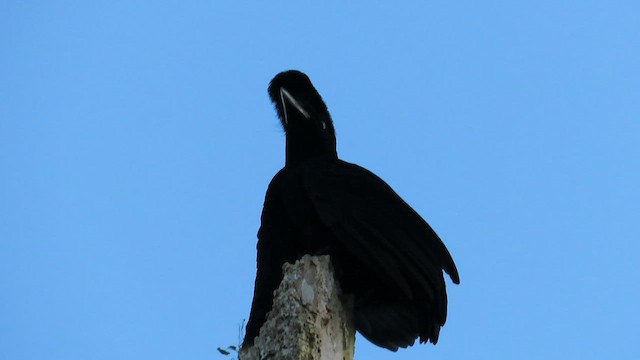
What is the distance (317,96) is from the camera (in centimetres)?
706

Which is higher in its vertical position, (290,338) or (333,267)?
(333,267)

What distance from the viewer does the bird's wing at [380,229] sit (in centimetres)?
516

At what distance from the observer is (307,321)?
4172 mm

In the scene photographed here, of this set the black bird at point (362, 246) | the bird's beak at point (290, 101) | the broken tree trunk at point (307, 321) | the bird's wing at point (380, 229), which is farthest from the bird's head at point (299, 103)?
the broken tree trunk at point (307, 321)

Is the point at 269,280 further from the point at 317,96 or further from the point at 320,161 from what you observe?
the point at 317,96

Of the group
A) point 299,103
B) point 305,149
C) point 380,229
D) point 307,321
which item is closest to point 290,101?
point 299,103

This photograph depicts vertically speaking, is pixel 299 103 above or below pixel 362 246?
above

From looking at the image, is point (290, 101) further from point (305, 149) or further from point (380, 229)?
point (380, 229)

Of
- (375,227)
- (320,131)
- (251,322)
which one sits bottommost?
(251,322)

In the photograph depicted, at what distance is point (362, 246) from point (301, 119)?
1.75 m

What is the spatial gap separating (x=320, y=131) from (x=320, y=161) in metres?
0.51

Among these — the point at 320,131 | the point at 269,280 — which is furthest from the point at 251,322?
the point at 320,131

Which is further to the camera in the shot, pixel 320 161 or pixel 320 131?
pixel 320 131

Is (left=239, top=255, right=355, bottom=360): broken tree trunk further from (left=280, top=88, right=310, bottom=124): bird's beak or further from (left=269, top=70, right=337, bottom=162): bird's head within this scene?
(left=280, top=88, right=310, bottom=124): bird's beak
